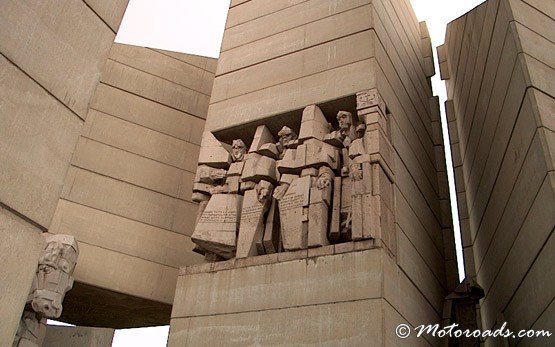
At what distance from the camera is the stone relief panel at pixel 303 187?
5617 millimetres

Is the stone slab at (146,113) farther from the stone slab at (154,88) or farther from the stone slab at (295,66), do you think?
the stone slab at (295,66)

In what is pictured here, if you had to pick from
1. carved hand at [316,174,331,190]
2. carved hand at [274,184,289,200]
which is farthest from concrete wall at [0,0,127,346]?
carved hand at [274,184,289,200]

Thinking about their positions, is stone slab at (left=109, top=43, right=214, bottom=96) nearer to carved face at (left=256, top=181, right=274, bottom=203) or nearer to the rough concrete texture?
carved face at (left=256, top=181, right=274, bottom=203)

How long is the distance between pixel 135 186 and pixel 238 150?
2.83 metres

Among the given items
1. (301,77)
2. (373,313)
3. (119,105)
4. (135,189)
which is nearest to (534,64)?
(301,77)

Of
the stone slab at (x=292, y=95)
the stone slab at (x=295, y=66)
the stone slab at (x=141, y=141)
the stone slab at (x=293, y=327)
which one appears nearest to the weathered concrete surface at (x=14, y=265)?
the stone slab at (x=293, y=327)

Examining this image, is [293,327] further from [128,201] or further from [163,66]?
[163,66]

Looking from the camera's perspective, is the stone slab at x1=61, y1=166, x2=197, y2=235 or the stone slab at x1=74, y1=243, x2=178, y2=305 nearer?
the stone slab at x1=74, y1=243, x2=178, y2=305

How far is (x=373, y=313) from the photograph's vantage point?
4.80m

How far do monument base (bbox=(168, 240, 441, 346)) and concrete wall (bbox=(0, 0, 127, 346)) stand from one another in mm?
3125

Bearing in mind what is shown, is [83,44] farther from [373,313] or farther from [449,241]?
[449,241]

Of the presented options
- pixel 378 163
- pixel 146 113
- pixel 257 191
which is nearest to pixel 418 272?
pixel 378 163

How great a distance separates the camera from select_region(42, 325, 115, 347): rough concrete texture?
8.02 metres

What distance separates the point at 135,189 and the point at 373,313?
5.53 metres
